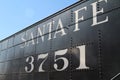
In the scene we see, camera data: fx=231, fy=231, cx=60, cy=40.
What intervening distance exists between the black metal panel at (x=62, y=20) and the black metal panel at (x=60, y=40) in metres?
0.15

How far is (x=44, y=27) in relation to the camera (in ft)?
22.8

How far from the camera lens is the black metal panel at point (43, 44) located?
21.2ft

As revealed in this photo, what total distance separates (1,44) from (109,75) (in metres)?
8.08

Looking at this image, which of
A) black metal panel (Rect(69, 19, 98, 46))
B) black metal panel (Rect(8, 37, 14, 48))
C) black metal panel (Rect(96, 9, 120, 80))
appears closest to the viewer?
black metal panel (Rect(96, 9, 120, 80))

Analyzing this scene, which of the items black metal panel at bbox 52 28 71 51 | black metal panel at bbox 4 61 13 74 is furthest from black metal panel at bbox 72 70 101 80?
black metal panel at bbox 4 61 13 74

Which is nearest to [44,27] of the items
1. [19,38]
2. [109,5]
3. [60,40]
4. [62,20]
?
[62,20]

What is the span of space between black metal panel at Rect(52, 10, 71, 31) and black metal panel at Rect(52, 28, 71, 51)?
5.7 inches

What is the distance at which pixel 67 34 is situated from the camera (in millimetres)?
5547

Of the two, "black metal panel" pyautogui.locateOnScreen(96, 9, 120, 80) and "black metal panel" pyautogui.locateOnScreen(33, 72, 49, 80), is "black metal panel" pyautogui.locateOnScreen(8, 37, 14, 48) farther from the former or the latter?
"black metal panel" pyautogui.locateOnScreen(96, 9, 120, 80)

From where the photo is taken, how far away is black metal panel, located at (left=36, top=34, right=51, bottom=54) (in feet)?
21.2

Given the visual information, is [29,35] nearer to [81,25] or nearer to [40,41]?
[40,41]

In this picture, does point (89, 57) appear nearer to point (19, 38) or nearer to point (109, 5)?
point (109, 5)

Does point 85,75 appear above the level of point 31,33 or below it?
below

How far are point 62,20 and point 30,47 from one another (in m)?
2.20
